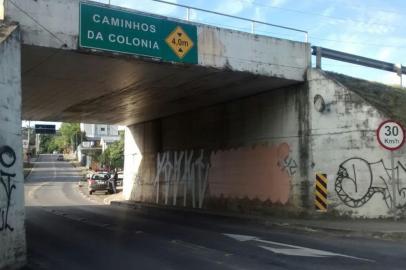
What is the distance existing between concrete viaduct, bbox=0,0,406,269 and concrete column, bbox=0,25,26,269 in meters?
0.03

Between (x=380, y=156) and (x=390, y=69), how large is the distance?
6689 mm

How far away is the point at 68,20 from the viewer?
13961 millimetres

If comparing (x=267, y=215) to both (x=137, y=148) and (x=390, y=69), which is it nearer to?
(x=390, y=69)

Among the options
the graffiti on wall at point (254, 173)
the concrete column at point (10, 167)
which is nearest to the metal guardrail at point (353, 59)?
the graffiti on wall at point (254, 173)

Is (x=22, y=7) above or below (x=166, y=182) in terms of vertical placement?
above

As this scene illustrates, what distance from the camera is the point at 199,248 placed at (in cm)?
1212

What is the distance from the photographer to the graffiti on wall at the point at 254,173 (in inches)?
Answer: 763

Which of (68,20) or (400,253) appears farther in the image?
(68,20)

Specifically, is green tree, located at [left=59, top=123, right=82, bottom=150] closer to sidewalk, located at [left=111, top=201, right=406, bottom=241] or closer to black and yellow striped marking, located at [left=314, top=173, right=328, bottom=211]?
sidewalk, located at [left=111, top=201, right=406, bottom=241]

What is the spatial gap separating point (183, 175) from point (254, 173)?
5.89 m

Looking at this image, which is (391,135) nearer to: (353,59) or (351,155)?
(351,155)

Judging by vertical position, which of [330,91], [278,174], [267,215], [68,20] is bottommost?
[267,215]

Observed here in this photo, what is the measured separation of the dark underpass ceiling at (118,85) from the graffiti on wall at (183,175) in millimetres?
2254

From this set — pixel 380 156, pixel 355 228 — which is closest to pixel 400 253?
pixel 355 228
